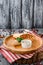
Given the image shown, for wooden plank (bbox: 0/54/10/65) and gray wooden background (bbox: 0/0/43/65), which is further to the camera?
gray wooden background (bbox: 0/0/43/65)

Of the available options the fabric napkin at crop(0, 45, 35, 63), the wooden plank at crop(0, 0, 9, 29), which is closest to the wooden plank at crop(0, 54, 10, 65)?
the fabric napkin at crop(0, 45, 35, 63)

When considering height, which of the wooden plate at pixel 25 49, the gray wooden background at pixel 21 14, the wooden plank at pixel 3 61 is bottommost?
the wooden plank at pixel 3 61

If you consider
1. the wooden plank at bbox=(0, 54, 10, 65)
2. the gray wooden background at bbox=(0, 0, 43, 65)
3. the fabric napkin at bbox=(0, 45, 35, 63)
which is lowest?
the wooden plank at bbox=(0, 54, 10, 65)

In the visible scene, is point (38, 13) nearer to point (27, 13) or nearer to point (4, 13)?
point (27, 13)

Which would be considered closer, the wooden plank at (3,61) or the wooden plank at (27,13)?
the wooden plank at (3,61)

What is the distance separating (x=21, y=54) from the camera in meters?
1.51

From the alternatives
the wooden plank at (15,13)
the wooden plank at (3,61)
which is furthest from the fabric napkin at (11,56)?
the wooden plank at (15,13)

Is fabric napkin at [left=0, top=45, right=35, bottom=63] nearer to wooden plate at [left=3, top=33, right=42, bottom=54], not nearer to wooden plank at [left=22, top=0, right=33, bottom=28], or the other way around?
wooden plate at [left=3, top=33, right=42, bottom=54]

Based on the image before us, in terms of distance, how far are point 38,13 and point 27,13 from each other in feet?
0.32

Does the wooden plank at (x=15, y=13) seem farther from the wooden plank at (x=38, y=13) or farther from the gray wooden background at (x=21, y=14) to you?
the wooden plank at (x=38, y=13)

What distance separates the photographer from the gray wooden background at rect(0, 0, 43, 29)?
2127 mm

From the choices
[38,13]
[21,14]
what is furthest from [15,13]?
[38,13]

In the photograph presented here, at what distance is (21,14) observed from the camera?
84.7 inches

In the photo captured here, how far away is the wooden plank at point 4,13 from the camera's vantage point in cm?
212
